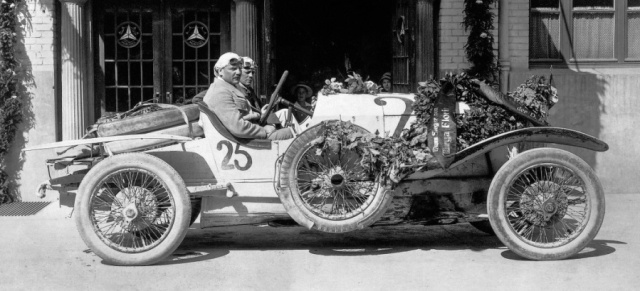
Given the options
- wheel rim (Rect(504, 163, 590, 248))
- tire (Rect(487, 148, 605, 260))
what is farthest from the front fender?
wheel rim (Rect(504, 163, 590, 248))

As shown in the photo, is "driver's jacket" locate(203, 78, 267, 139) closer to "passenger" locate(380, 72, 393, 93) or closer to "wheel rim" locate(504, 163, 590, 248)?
"wheel rim" locate(504, 163, 590, 248)

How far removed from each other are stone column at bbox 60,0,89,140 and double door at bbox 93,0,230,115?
47cm

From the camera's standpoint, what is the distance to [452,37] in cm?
1234

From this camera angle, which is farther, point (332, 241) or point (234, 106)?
point (332, 241)

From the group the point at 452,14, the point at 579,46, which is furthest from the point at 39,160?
the point at 579,46

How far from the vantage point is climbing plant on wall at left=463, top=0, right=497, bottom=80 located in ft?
39.4

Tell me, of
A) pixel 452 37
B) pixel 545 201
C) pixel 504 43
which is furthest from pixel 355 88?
pixel 504 43

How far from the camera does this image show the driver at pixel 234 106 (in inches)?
298

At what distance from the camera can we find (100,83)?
12469 millimetres

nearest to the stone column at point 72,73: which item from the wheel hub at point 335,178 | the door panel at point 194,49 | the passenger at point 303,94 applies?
the door panel at point 194,49

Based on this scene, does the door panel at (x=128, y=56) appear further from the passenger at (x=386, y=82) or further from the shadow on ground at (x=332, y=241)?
the shadow on ground at (x=332, y=241)

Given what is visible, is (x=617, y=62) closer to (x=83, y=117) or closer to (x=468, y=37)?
(x=468, y=37)

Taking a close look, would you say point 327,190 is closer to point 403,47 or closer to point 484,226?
point 484,226

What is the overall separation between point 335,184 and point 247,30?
17.2 ft
